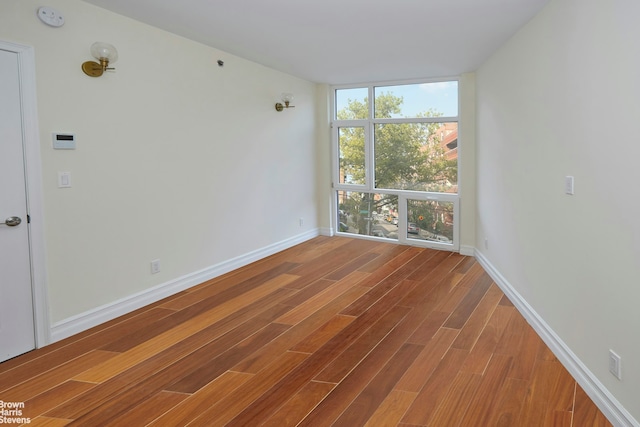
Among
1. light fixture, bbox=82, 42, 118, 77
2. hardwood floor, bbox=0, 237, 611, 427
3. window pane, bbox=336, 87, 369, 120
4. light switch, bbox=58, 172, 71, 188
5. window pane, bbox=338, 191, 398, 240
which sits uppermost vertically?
window pane, bbox=336, 87, 369, 120

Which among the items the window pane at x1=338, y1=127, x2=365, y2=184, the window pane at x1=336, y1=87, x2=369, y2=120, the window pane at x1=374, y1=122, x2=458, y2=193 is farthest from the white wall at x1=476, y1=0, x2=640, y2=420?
the window pane at x1=338, y1=127, x2=365, y2=184

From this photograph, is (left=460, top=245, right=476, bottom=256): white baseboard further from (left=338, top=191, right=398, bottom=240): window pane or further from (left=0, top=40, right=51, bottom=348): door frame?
(left=0, top=40, right=51, bottom=348): door frame

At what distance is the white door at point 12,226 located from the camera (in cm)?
285

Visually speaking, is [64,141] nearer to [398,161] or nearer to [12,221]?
[12,221]

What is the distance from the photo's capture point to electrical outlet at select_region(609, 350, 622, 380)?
2172 millimetres

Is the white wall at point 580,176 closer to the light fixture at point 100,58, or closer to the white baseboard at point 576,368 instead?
the white baseboard at point 576,368

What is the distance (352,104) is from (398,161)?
1.10 meters

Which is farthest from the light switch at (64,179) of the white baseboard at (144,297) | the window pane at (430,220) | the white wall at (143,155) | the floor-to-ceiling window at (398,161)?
the window pane at (430,220)

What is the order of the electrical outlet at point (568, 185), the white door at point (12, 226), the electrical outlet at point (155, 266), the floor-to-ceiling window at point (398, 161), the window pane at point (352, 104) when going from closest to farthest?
1. the electrical outlet at point (568, 185)
2. the white door at point (12, 226)
3. the electrical outlet at point (155, 266)
4. the floor-to-ceiling window at point (398, 161)
5. the window pane at point (352, 104)

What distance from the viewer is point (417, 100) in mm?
6066

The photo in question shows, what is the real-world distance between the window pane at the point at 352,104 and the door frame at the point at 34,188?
435 centimetres

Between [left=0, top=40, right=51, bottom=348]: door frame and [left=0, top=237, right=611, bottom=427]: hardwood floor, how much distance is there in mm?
232

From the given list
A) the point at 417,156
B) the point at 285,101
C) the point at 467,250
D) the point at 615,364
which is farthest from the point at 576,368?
the point at 285,101

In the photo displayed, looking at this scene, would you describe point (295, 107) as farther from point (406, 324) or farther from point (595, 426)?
point (595, 426)
